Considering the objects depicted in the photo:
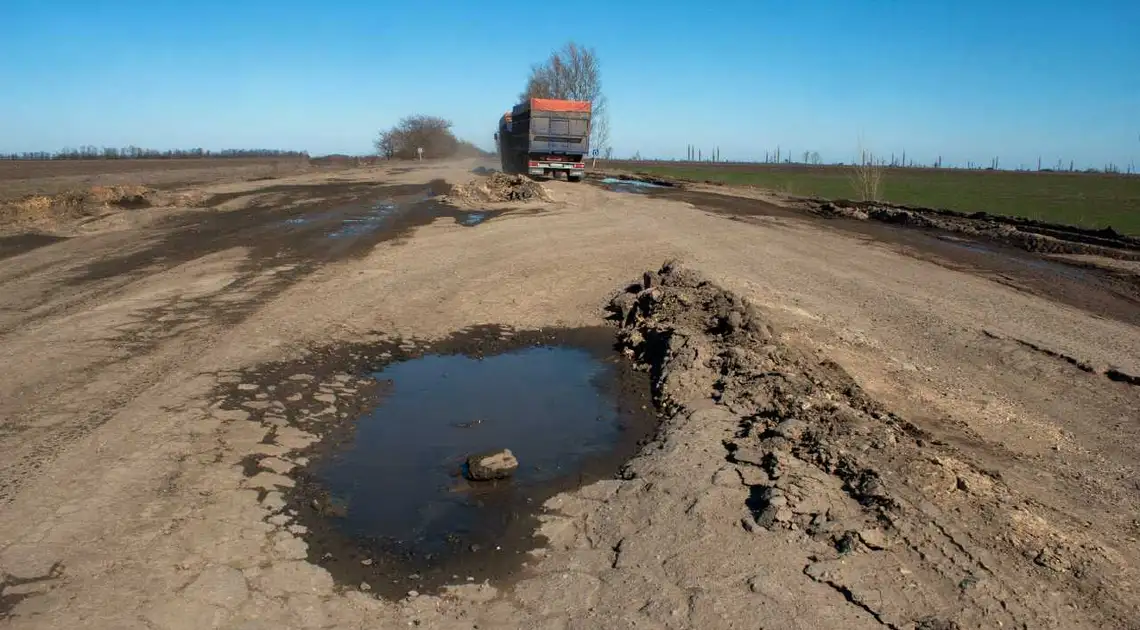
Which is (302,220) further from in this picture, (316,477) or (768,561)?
(768,561)

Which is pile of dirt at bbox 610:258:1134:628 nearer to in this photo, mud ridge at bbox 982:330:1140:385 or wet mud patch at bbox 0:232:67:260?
mud ridge at bbox 982:330:1140:385

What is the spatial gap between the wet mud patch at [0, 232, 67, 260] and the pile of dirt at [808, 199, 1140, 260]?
20429 millimetres

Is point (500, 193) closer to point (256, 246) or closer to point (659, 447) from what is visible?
point (256, 246)

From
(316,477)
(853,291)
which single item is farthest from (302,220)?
(316,477)

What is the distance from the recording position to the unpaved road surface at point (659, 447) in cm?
387

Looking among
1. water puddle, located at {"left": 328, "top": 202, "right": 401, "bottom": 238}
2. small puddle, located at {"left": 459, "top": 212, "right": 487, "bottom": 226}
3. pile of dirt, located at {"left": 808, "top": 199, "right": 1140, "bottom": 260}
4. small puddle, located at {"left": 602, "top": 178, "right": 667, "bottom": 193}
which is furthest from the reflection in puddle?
small puddle, located at {"left": 602, "top": 178, "right": 667, "bottom": 193}

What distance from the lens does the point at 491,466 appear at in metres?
5.60

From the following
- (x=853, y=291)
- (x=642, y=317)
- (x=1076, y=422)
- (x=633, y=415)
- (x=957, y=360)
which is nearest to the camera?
(x=1076, y=422)

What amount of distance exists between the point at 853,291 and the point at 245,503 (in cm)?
954

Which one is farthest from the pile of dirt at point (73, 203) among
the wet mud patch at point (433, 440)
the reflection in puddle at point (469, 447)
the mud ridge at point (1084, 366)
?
the mud ridge at point (1084, 366)

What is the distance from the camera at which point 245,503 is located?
4.84 meters

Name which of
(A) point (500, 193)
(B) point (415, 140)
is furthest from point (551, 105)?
(B) point (415, 140)

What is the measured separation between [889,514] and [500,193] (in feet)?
68.4

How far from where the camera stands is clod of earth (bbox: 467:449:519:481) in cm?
557
